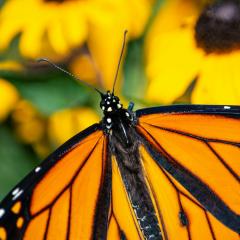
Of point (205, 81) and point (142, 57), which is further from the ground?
point (142, 57)

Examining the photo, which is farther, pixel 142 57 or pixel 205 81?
pixel 142 57

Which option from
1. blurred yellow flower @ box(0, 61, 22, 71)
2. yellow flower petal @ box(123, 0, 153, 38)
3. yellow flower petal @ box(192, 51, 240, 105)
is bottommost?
yellow flower petal @ box(192, 51, 240, 105)

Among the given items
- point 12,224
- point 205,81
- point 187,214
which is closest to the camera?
point 12,224

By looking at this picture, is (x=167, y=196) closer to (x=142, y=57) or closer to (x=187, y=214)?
(x=187, y=214)

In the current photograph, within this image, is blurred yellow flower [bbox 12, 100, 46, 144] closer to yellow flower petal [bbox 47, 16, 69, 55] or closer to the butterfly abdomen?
yellow flower petal [bbox 47, 16, 69, 55]

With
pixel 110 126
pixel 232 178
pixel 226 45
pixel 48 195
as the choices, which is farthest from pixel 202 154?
pixel 226 45

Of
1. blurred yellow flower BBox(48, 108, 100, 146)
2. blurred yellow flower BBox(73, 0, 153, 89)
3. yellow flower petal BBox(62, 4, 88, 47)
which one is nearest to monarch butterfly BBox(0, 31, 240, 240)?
blurred yellow flower BBox(48, 108, 100, 146)

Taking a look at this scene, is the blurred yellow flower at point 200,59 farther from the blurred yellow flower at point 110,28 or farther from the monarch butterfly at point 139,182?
the monarch butterfly at point 139,182
